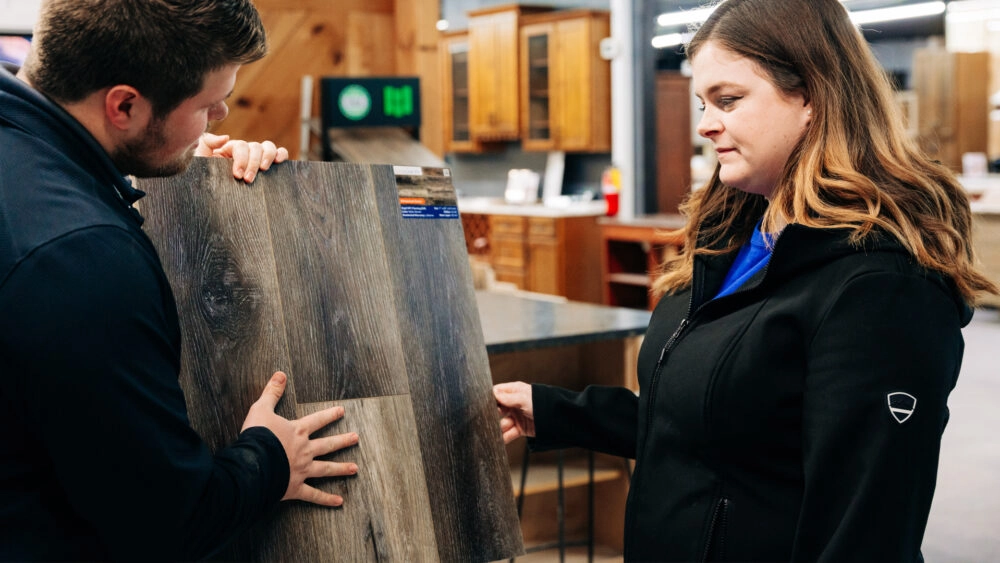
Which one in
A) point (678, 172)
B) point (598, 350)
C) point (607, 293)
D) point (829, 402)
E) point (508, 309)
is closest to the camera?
point (829, 402)

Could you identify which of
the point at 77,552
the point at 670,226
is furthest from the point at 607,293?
the point at 77,552

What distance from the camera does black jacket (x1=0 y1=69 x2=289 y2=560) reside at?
1.02 metres

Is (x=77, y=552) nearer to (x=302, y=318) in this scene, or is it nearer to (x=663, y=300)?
(x=302, y=318)

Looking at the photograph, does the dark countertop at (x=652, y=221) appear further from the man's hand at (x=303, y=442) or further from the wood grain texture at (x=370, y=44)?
the man's hand at (x=303, y=442)

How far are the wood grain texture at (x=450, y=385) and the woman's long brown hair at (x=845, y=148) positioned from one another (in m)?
0.53

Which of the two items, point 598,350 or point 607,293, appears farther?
point 607,293

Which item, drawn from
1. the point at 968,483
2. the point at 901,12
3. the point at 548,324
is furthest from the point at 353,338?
the point at 901,12

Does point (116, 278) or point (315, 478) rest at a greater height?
point (116, 278)

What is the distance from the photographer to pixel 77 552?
3.67 ft

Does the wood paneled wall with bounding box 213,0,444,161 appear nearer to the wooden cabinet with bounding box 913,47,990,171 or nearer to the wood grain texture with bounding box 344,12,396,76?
the wood grain texture with bounding box 344,12,396,76

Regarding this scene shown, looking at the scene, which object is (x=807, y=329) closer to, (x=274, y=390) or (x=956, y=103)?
(x=274, y=390)

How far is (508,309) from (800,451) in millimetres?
2085

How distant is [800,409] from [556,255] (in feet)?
21.4

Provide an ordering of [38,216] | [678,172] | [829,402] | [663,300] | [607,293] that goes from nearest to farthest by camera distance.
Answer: [38,216]
[829,402]
[663,300]
[607,293]
[678,172]
